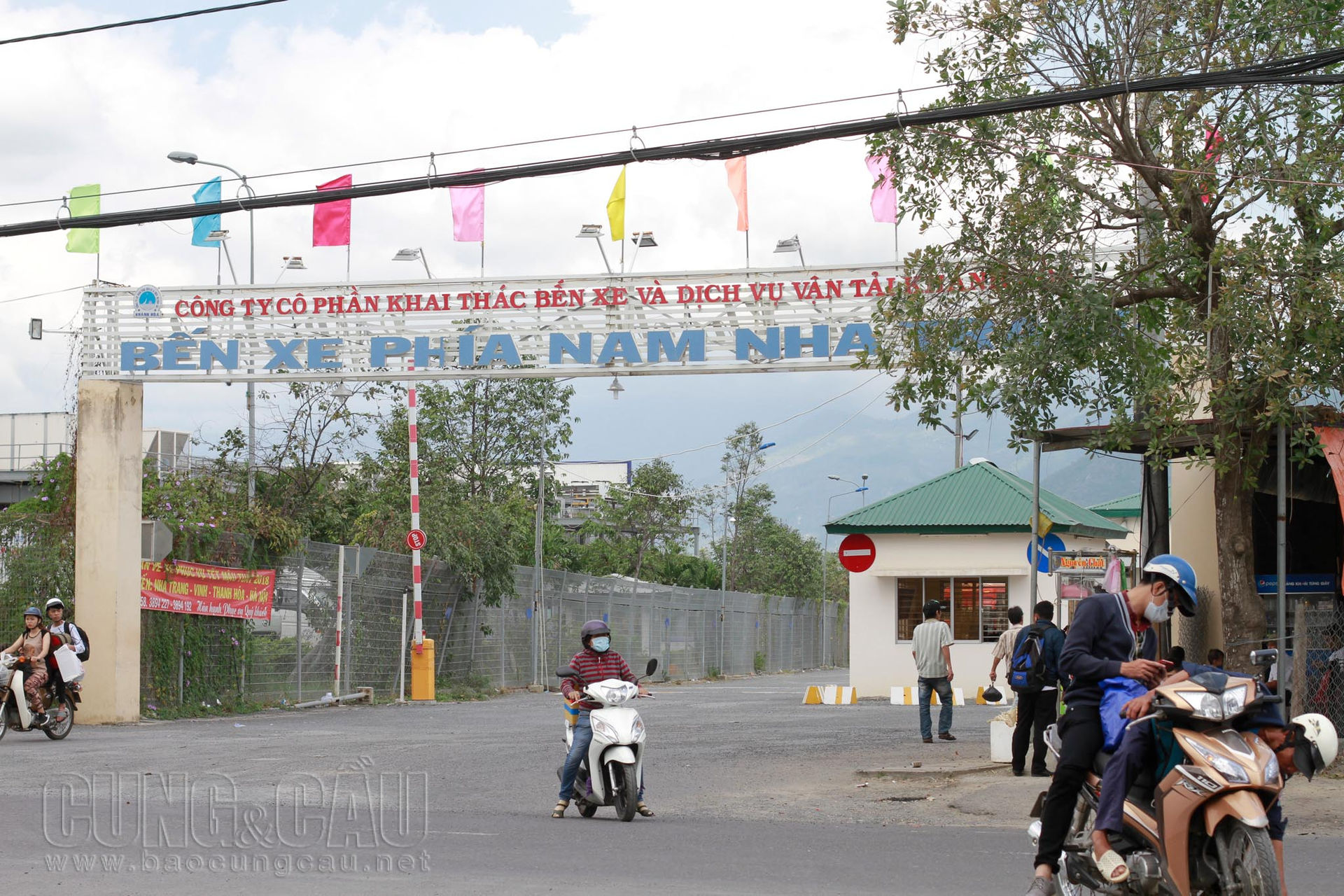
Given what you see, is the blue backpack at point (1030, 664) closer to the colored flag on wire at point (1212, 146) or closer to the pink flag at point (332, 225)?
the colored flag on wire at point (1212, 146)

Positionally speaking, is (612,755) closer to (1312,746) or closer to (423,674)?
(1312,746)

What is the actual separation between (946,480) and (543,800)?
65.8ft

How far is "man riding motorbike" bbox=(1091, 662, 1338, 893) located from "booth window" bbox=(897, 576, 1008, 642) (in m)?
23.0

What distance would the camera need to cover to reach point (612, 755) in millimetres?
10617

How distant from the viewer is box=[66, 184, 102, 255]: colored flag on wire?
16703 mm

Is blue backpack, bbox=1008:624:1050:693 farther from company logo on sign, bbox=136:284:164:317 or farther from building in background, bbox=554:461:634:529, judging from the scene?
building in background, bbox=554:461:634:529

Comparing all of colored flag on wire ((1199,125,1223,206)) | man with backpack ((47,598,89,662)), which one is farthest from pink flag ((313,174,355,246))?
colored flag on wire ((1199,125,1223,206))

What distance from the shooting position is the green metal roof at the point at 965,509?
28.4 meters

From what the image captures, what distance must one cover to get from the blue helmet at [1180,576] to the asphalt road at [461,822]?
6.96ft

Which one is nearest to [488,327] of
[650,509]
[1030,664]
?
[1030,664]

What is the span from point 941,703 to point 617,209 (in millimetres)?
7099

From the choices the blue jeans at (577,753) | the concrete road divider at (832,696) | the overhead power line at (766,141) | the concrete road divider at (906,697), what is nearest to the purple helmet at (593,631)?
the blue jeans at (577,753)

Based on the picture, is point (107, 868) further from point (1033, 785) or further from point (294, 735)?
point (294, 735)

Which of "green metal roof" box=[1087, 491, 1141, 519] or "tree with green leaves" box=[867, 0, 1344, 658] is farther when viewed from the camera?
"green metal roof" box=[1087, 491, 1141, 519]
